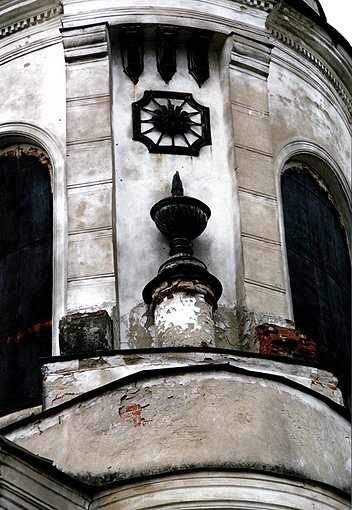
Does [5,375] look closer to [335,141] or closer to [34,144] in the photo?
[34,144]

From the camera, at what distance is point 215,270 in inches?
784

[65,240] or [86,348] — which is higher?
[65,240]

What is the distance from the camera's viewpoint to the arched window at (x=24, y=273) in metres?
19.9

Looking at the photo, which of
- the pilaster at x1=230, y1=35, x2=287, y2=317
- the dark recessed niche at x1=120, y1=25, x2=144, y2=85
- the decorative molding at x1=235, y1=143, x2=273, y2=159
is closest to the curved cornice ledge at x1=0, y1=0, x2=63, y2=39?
the dark recessed niche at x1=120, y1=25, x2=144, y2=85

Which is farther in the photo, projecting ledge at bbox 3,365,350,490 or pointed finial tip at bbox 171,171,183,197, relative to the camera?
pointed finial tip at bbox 171,171,183,197

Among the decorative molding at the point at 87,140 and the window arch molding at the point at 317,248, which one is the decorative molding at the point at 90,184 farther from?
the window arch molding at the point at 317,248

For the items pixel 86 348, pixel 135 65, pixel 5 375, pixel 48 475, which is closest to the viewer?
pixel 48 475

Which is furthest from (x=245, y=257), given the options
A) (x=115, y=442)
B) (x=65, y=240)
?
(x=115, y=442)

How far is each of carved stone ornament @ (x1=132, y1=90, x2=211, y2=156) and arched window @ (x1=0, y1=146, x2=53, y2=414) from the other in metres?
1.12

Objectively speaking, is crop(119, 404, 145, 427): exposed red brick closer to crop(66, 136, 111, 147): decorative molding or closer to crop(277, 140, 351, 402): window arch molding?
crop(277, 140, 351, 402): window arch molding

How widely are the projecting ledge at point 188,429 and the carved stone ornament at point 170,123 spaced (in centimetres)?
368

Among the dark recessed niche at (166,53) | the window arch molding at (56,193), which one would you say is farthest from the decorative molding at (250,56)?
the window arch molding at (56,193)

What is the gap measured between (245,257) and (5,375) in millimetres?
2685

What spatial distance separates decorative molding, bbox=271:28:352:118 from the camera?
73.7ft
